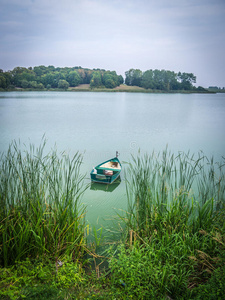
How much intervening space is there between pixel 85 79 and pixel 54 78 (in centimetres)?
982

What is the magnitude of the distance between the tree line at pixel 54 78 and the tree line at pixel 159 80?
107 inches

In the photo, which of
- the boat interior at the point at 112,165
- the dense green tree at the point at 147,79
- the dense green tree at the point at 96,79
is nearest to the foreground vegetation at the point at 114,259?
the boat interior at the point at 112,165

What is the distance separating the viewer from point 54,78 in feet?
111

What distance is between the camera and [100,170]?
648 cm

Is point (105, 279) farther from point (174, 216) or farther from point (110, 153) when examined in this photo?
point (110, 153)

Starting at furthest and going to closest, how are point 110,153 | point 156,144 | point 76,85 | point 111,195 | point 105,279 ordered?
point 76,85 < point 156,144 < point 110,153 < point 111,195 < point 105,279

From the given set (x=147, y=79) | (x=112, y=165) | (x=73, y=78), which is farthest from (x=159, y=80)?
(x=112, y=165)

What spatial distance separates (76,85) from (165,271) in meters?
43.2

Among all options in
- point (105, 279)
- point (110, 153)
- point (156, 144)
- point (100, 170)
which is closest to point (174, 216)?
point (105, 279)

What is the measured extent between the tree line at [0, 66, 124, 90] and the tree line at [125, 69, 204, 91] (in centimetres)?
273

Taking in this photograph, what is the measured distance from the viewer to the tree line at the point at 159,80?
48.6 m

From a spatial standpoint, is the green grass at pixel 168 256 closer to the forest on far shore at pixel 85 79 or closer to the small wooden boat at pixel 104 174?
the small wooden boat at pixel 104 174

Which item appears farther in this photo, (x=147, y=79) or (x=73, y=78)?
(x=147, y=79)

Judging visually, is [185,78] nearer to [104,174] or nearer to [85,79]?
[85,79]
